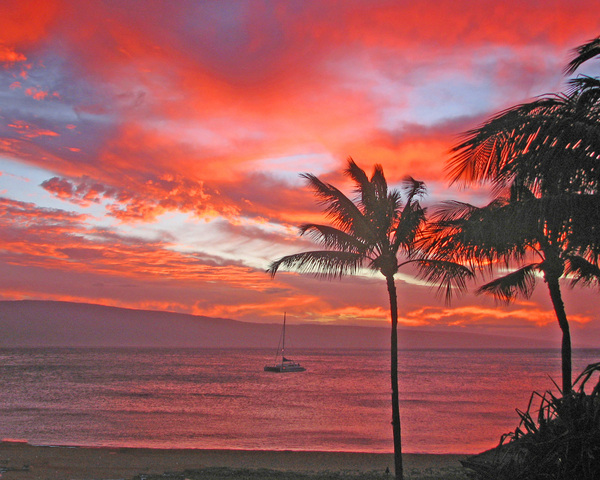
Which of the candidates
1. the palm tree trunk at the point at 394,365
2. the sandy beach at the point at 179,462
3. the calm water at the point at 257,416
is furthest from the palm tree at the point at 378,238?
the calm water at the point at 257,416

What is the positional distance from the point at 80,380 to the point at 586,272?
218 feet

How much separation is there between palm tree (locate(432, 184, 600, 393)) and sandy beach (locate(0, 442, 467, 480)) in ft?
21.1

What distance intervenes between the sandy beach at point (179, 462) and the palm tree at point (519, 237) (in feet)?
21.1

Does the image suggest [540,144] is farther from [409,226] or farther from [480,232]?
[409,226]

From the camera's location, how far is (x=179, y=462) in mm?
17438

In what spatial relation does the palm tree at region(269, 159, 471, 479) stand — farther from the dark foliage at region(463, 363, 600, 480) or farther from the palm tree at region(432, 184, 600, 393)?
the dark foliage at region(463, 363, 600, 480)

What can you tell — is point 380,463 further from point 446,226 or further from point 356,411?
point 356,411

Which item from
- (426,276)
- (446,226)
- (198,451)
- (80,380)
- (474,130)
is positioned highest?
(474,130)

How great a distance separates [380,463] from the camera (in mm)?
18312

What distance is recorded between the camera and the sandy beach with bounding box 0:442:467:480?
15.1 m

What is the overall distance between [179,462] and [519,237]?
46.1 feet

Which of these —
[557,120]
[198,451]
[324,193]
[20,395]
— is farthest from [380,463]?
[20,395]

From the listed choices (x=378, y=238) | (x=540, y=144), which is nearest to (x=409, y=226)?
(x=378, y=238)

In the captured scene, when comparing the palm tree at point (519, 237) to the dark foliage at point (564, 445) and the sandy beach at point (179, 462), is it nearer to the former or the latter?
the dark foliage at point (564, 445)
